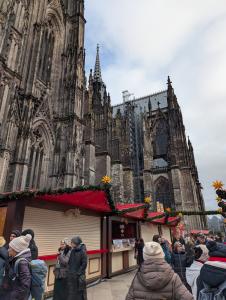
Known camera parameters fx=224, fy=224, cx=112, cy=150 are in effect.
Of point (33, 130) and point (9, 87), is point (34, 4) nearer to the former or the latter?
point (9, 87)

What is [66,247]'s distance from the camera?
4766mm

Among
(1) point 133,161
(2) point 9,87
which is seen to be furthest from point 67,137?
(1) point 133,161

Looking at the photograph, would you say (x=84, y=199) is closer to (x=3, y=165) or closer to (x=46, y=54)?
(x=3, y=165)

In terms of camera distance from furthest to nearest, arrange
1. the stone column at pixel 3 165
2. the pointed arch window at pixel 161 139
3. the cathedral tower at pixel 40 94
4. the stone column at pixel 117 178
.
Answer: the pointed arch window at pixel 161 139, the stone column at pixel 117 178, the cathedral tower at pixel 40 94, the stone column at pixel 3 165

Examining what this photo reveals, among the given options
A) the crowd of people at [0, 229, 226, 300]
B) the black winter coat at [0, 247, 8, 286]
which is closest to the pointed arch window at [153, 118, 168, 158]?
the crowd of people at [0, 229, 226, 300]

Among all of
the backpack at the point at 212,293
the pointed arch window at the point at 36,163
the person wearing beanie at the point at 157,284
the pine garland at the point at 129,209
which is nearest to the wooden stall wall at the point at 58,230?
the pine garland at the point at 129,209

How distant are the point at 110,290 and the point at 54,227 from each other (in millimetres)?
2475

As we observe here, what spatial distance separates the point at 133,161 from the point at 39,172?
21936mm

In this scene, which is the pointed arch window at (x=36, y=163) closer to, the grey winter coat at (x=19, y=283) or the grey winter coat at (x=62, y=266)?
the grey winter coat at (x=62, y=266)

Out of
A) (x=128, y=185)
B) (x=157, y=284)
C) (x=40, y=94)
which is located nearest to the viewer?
(x=157, y=284)

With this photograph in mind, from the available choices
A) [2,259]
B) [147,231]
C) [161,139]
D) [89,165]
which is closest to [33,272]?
[2,259]

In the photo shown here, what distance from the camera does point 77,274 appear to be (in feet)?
13.9

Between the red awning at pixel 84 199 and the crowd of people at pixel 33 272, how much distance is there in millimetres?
1551

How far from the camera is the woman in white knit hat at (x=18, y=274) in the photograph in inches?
102
